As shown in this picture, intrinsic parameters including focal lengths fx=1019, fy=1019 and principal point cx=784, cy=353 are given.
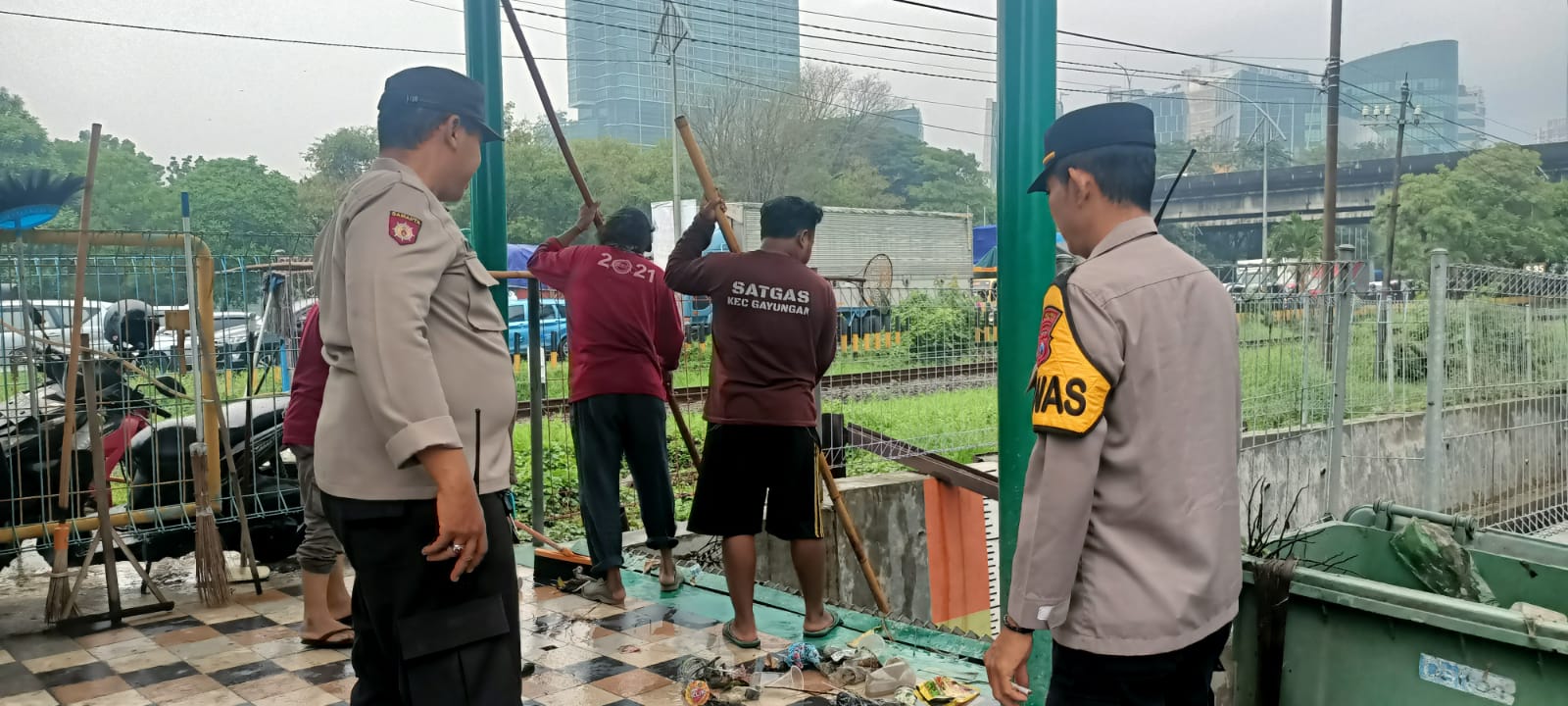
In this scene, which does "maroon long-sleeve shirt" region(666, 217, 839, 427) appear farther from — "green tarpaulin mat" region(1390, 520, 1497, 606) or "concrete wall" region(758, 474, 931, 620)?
"concrete wall" region(758, 474, 931, 620)

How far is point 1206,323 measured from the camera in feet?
6.19

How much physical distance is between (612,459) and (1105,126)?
10.0ft

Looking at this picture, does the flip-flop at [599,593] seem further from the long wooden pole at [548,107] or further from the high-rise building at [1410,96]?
the high-rise building at [1410,96]

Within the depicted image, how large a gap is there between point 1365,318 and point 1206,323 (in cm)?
506

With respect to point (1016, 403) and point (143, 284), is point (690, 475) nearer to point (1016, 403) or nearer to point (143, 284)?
point (143, 284)

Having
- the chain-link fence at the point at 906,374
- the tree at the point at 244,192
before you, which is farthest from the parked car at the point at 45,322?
the tree at the point at 244,192

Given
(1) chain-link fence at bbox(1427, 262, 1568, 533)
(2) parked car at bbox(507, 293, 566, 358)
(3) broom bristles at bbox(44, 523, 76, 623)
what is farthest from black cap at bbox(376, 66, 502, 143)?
(1) chain-link fence at bbox(1427, 262, 1568, 533)

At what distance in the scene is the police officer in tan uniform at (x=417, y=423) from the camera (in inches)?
77.9

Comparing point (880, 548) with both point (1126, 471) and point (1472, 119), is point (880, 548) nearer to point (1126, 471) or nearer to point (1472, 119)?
point (1126, 471)

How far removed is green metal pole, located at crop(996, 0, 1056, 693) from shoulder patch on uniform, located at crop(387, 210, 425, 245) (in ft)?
5.58

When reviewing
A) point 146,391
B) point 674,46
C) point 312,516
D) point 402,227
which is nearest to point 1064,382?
point 402,227

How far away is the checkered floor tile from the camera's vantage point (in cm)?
352

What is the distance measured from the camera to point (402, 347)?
196 centimetres

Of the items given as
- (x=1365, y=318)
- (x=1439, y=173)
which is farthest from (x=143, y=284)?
(x=1439, y=173)
